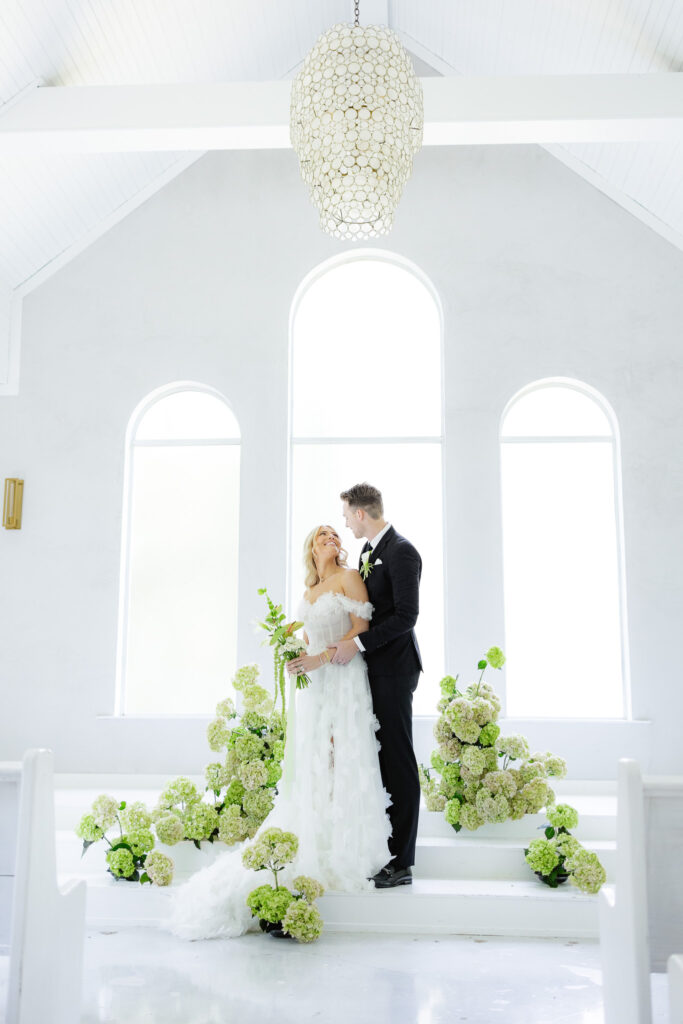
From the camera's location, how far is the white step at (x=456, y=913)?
3.76 meters

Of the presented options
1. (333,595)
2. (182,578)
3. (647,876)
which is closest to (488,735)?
(333,595)

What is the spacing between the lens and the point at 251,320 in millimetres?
6426

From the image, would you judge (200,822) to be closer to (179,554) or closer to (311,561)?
(311,561)

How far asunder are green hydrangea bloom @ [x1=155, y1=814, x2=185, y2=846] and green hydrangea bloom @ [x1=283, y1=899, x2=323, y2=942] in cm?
90

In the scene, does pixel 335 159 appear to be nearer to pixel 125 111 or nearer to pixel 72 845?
pixel 125 111

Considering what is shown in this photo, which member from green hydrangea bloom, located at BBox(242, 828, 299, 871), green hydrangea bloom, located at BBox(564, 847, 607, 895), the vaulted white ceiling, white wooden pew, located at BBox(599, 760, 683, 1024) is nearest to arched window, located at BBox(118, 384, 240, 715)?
the vaulted white ceiling

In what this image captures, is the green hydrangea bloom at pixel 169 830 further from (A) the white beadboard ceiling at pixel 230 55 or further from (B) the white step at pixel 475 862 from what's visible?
(A) the white beadboard ceiling at pixel 230 55

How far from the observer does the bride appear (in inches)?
147

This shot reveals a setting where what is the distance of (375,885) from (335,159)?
2959 millimetres

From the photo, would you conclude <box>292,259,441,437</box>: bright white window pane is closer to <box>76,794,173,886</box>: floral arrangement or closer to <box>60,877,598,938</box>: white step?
<box>76,794,173,886</box>: floral arrangement

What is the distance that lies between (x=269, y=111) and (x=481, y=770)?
12.3 ft

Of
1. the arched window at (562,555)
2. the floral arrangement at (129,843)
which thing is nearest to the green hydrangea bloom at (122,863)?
the floral arrangement at (129,843)

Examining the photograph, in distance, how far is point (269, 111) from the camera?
514cm

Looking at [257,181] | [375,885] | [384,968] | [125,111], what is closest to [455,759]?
[375,885]
